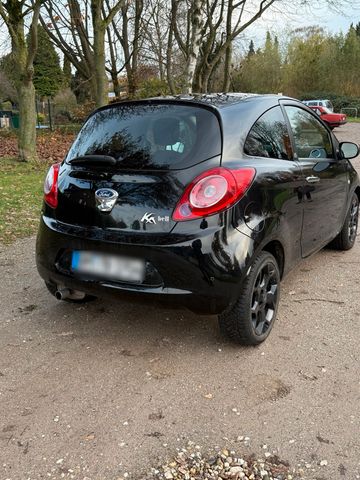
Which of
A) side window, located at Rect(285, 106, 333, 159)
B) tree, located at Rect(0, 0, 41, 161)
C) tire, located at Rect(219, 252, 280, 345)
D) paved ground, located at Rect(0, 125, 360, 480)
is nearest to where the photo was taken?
paved ground, located at Rect(0, 125, 360, 480)

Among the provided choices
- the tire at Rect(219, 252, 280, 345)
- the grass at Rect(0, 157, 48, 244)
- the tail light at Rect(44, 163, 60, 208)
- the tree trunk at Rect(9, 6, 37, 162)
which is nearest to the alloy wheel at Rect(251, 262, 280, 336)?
the tire at Rect(219, 252, 280, 345)

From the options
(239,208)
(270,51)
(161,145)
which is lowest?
(239,208)

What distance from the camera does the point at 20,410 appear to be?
2592 mm

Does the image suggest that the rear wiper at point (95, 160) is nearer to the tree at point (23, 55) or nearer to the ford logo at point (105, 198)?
the ford logo at point (105, 198)

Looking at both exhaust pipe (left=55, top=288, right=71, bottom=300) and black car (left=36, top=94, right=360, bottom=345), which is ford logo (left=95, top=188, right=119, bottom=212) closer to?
black car (left=36, top=94, right=360, bottom=345)

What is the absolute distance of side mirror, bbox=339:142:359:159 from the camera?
15.6ft

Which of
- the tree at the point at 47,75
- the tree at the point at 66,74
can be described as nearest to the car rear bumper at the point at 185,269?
the tree at the point at 66,74

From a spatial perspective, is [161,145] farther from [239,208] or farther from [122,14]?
[122,14]

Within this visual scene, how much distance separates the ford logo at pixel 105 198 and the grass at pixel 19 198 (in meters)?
3.03

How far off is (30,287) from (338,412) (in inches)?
110

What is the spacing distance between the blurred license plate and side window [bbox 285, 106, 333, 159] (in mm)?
1719

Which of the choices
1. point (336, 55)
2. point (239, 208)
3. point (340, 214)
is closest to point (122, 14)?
point (340, 214)

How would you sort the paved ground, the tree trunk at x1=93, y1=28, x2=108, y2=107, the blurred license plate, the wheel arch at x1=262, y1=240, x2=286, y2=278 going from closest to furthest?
the paved ground < the blurred license plate < the wheel arch at x1=262, y1=240, x2=286, y2=278 < the tree trunk at x1=93, y1=28, x2=108, y2=107

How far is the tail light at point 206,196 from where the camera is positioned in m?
2.79
